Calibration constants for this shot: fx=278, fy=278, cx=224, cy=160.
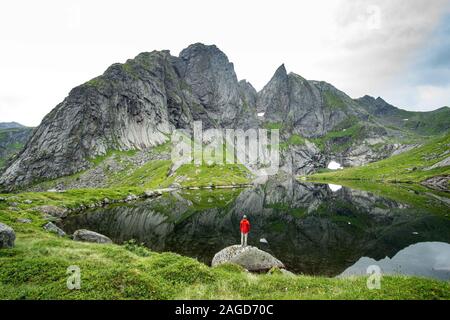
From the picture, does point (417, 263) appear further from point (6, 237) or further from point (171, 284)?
point (6, 237)

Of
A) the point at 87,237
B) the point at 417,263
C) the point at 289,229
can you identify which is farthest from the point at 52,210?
the point at 417,263

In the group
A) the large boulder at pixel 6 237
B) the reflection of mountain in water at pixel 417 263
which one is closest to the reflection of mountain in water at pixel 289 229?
the reflection of mountain in water at pixel 417 263

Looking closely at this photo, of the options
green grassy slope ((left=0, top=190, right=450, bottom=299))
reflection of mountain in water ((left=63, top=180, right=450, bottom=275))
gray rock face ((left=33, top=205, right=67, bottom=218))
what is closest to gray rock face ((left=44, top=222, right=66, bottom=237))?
reflection of mountain in water ((left=63, top=180, right=450, bottom=275))

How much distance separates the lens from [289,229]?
53.9 meters

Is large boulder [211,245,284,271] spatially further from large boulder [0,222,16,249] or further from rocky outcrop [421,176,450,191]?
rocky outcrop [421,176,450,191]

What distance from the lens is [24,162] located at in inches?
7190

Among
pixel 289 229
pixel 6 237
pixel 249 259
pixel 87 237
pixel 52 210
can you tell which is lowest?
pixel 289 229

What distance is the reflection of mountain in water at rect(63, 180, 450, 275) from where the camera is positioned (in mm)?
38594

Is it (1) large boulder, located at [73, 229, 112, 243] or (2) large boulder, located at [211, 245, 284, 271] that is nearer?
(2) large boulder, located at [211, 245, 284, 271]

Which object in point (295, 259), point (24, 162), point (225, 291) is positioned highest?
point (24, 162)

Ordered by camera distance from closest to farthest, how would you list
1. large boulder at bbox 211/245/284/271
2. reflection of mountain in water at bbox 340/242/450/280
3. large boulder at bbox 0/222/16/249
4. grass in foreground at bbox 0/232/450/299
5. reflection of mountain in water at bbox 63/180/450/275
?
grass in foreground at bbox 0/232/450/299
large boulder at bbox 0/222/16/249
large boulder at bbox 211/245/284/271
reflection of mountain in water at bbox 340/242/450/280
reflection of mountain in water at bbox 63/180/450/275

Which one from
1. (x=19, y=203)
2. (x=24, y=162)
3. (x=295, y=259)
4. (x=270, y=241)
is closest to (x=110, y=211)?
(x=19, y=203)
